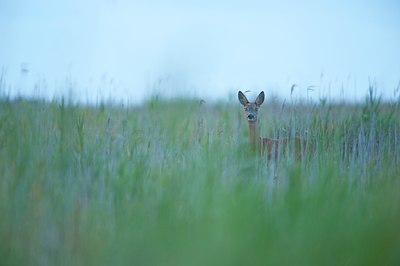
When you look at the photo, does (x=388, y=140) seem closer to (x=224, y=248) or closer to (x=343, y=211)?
(x=343, y=211)

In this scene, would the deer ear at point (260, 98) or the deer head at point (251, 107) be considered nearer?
the deer head at point (251, 107)

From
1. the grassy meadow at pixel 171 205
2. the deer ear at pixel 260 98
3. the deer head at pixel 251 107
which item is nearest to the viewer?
the grassy meadow at pixel 171 205

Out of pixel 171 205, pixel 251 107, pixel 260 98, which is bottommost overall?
pixel 171 205

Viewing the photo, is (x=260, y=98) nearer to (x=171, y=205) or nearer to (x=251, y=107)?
(x=251, y=107)

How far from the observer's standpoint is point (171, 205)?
3.22m

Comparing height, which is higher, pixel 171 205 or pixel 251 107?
pixel 251 107

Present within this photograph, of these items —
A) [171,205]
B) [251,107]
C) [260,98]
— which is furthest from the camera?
[260,98]

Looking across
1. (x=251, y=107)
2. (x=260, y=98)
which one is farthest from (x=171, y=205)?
(x=260, y=98)

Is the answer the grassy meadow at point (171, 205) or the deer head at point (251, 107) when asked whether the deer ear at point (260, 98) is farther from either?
the grassy meadow at point (171, 205)

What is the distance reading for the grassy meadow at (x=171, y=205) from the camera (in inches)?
114

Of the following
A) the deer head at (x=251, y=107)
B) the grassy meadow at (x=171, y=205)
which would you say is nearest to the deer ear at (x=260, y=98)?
the deer head at (x=251, y=107)

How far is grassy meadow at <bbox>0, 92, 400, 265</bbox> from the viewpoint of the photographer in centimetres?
291

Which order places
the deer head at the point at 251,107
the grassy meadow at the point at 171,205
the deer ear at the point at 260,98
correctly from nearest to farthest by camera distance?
the grassy meadow at the point at 171,205, the deer head at the point at 251,107, the deer ear at the point at 260,98

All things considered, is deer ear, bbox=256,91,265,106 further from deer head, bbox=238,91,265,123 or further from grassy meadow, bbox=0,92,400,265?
grassy meadow, bbox=0,92,400,265
